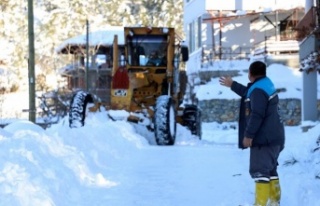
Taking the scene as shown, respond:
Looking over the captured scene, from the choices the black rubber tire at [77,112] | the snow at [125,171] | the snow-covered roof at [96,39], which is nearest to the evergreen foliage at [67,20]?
the snow-covered roof at [96,39]

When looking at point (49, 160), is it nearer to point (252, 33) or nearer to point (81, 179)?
point (81, 179)

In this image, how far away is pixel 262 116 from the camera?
6398 millimetres

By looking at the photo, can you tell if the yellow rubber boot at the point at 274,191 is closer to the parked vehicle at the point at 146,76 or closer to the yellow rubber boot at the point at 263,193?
the yellow rubber boot at the point at 263,193

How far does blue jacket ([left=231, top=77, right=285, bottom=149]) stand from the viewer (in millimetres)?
6379

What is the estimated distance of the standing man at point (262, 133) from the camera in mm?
→ 6402

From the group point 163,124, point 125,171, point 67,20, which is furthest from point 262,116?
point 67,20

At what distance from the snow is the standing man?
1.55 feet

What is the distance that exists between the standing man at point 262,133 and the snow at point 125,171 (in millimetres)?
472

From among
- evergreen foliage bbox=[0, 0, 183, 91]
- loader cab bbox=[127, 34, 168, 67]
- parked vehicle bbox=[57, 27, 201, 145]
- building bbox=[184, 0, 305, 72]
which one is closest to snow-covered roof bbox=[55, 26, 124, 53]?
evergreen foliage bbox=[0, 0, 183, 91]

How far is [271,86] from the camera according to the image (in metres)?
6.55

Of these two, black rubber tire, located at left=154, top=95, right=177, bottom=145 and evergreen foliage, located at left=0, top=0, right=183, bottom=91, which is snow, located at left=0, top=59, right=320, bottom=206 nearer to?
black rubber tire, located at left=154, top=95, right=177, bottom=145

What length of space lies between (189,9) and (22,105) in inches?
459

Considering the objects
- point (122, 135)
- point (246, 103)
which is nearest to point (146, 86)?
point (122, 135)

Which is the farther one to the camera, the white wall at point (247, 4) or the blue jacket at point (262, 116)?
the white wall at point (247, 4)
